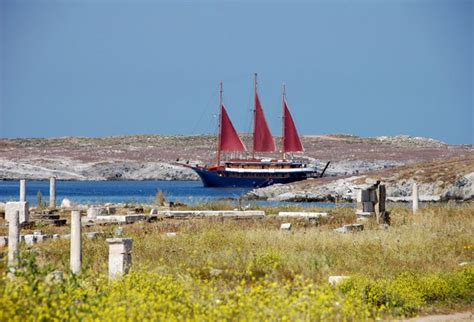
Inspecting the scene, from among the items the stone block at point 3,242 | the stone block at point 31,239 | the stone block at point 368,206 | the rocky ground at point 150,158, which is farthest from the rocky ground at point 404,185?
the stone block at point 3,242

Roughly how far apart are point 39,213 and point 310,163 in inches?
3153

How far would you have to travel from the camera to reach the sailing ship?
286 feet

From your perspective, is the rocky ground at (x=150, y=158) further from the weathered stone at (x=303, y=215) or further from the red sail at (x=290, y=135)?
the weathered stone at (x=303, y=215)

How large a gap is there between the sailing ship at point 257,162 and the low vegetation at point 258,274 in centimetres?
5571

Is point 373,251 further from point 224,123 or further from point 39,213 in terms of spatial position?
point 224,123

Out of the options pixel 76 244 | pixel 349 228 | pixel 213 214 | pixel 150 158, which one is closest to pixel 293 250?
pixel 76 244

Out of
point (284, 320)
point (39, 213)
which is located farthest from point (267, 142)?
point (284, 320)

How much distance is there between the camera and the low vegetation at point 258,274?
451 inches

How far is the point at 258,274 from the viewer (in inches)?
712

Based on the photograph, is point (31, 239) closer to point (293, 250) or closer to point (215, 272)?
point (293, 250)

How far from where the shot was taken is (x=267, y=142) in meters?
87.6

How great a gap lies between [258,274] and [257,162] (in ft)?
247

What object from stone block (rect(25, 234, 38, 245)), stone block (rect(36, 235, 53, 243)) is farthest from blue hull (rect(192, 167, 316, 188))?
stone block (rect(25, 234, 38, 245))

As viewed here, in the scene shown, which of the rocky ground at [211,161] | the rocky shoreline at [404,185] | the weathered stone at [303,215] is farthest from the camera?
the rocky ground at [211,161]
